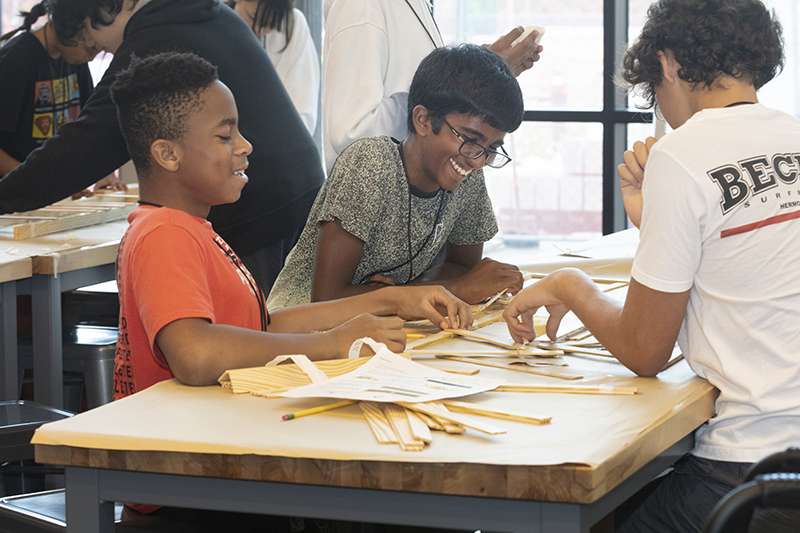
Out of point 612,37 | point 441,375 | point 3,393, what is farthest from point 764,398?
point 612,37

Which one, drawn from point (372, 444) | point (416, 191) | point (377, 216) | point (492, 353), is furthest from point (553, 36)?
point (372, 444)

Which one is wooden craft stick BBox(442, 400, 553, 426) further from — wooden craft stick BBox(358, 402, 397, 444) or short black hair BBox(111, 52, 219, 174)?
short black hair BBox(111, 52, 219, 174)

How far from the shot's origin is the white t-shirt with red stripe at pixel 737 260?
1.15 metres

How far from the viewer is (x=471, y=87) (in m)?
1.83

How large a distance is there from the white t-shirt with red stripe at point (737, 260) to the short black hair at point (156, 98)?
827mm

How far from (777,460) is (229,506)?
0.63 metres

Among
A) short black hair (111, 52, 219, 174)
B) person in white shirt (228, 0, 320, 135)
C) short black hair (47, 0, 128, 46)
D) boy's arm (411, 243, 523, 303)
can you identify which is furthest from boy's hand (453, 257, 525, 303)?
person in white shirt (228, 0, 320, 135)

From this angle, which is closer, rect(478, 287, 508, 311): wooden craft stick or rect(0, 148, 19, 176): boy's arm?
rect(478, 287, 508, 311): wooden craft stick

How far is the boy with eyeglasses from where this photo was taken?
1839 mm

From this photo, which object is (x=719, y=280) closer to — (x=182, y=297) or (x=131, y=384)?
(x=182, y=297)

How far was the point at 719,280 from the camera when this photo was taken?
1187mm

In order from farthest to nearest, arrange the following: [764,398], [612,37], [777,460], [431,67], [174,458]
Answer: [612,37], [431,67], [764,398], [174,458], [777,460]

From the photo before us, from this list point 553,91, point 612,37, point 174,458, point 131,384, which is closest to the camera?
point 174,458

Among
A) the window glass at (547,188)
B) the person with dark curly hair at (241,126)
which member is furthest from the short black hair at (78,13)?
the window glass at (547,188)
